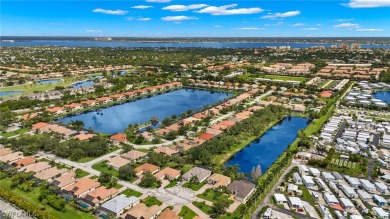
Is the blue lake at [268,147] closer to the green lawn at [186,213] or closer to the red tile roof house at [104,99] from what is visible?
the green lawn at [186,213]

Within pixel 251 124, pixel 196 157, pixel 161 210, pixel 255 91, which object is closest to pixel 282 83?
pixel 255 91

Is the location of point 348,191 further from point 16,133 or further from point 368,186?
point 16,133

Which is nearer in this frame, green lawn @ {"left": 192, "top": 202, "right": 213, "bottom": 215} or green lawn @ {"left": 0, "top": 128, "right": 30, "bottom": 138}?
green lawn @ {"left": 192, "top": 202, "right": 213, "bottom": 215}

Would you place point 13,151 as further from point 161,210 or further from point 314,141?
point 314,141

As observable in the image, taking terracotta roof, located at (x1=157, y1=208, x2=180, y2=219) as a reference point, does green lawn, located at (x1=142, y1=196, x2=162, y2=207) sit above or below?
below

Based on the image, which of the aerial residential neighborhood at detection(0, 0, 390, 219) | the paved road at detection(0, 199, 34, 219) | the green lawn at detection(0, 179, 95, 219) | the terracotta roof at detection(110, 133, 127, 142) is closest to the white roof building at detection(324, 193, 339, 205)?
the aerial residential neighborhood at detection(0, 0, 390, 219)

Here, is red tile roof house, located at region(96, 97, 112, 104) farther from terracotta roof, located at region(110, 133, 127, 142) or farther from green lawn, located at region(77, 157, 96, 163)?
green lawn, located at region(77, 157, 96, 163)
